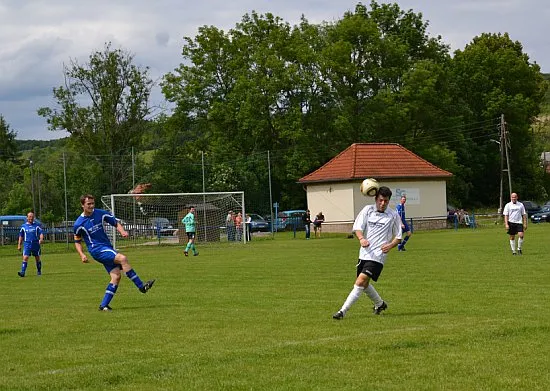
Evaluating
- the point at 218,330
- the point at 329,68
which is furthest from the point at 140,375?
the point at 329,68

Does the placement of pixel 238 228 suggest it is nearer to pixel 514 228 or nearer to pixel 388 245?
pixel 514 228

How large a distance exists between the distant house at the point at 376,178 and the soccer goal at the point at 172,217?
944cm

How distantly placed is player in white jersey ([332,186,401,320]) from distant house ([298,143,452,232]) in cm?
4146

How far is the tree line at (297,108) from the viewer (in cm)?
6328

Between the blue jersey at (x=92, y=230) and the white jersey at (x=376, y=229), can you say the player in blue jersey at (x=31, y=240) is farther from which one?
the white jersey at (x=376, y=229)

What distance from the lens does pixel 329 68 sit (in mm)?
66062

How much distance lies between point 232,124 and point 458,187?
1899 cm

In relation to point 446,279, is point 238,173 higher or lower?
higher

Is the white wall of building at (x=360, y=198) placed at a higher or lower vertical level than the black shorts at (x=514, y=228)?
higher

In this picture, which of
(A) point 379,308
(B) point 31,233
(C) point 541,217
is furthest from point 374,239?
(C) point 541,217

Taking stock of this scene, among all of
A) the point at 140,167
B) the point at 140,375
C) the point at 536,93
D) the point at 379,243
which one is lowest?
the point at 140,375

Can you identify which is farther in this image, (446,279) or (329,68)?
(329,68)

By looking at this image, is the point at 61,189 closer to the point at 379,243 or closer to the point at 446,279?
the point at 446,279

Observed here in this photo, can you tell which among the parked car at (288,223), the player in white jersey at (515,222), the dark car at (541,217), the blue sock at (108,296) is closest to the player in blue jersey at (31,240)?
the blue sock at (108,296)
